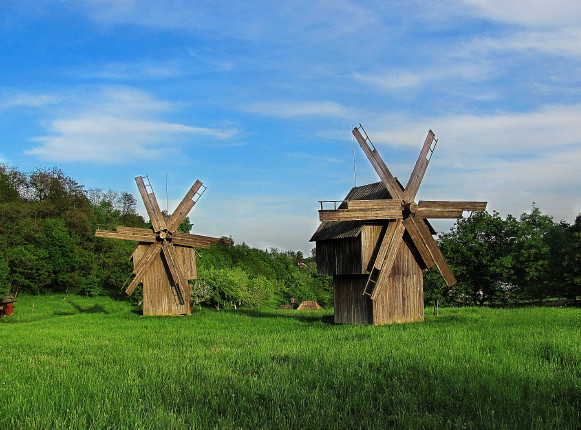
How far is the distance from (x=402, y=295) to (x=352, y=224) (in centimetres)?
408

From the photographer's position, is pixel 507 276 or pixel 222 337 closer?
pixel 222 337

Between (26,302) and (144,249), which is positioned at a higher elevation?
(144,249)

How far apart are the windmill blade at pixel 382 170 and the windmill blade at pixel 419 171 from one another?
18.9 inches

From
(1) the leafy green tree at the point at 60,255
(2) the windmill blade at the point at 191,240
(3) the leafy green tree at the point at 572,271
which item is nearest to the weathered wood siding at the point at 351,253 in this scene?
(2) the windmill blade at the point at 191,240

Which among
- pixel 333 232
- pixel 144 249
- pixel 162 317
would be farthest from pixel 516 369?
pixel 144 249

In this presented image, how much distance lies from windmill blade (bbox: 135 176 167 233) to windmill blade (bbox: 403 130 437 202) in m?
15.8

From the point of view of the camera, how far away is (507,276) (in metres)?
44.3

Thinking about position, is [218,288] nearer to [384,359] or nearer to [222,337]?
[222,337]

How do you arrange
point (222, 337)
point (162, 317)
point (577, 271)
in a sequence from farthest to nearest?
point (577, 271) → point (162, 317) → point (222, 337)

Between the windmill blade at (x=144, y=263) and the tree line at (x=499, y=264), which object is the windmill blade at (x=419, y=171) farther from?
the tree line at (x=499, y=264)

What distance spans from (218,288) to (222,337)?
Result: 2554cm

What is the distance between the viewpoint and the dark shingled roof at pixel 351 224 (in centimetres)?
2397

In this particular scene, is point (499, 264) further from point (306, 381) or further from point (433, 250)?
point (306, 381)

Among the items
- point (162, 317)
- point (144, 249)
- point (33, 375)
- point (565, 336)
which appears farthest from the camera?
point (144, 249)
